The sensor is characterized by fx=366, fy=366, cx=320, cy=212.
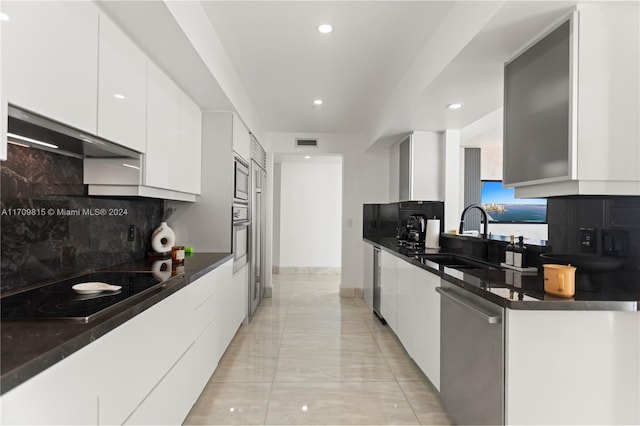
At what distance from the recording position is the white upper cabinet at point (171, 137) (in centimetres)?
222

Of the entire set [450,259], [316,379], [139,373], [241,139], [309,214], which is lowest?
[316,379]

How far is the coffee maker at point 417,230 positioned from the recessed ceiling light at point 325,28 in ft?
7.68

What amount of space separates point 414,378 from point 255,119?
3.41 m

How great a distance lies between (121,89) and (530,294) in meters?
2.15

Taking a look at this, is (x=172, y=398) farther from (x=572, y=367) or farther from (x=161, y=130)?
(x=572, y=367)

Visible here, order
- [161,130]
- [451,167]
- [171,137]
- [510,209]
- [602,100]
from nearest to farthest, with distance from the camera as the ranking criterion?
[602,100]
[161,130]
[171,137]
[451,167]
[510,209]

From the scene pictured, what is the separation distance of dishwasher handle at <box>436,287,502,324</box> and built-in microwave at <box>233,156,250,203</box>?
7.03 feet

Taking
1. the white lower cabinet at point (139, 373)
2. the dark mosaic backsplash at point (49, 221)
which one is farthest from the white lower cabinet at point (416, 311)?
the dark mosaic backsplash at point (49, 221)

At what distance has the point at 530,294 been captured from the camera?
5.24ft

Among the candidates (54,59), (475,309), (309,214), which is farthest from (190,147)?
(309,214)

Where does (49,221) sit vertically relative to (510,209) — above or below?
below

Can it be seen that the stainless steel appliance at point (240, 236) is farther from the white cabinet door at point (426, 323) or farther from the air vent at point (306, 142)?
the air vent at point (306, 142)

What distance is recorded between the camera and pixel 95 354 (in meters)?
1.17

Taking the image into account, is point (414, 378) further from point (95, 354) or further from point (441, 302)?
point (95, 354)
